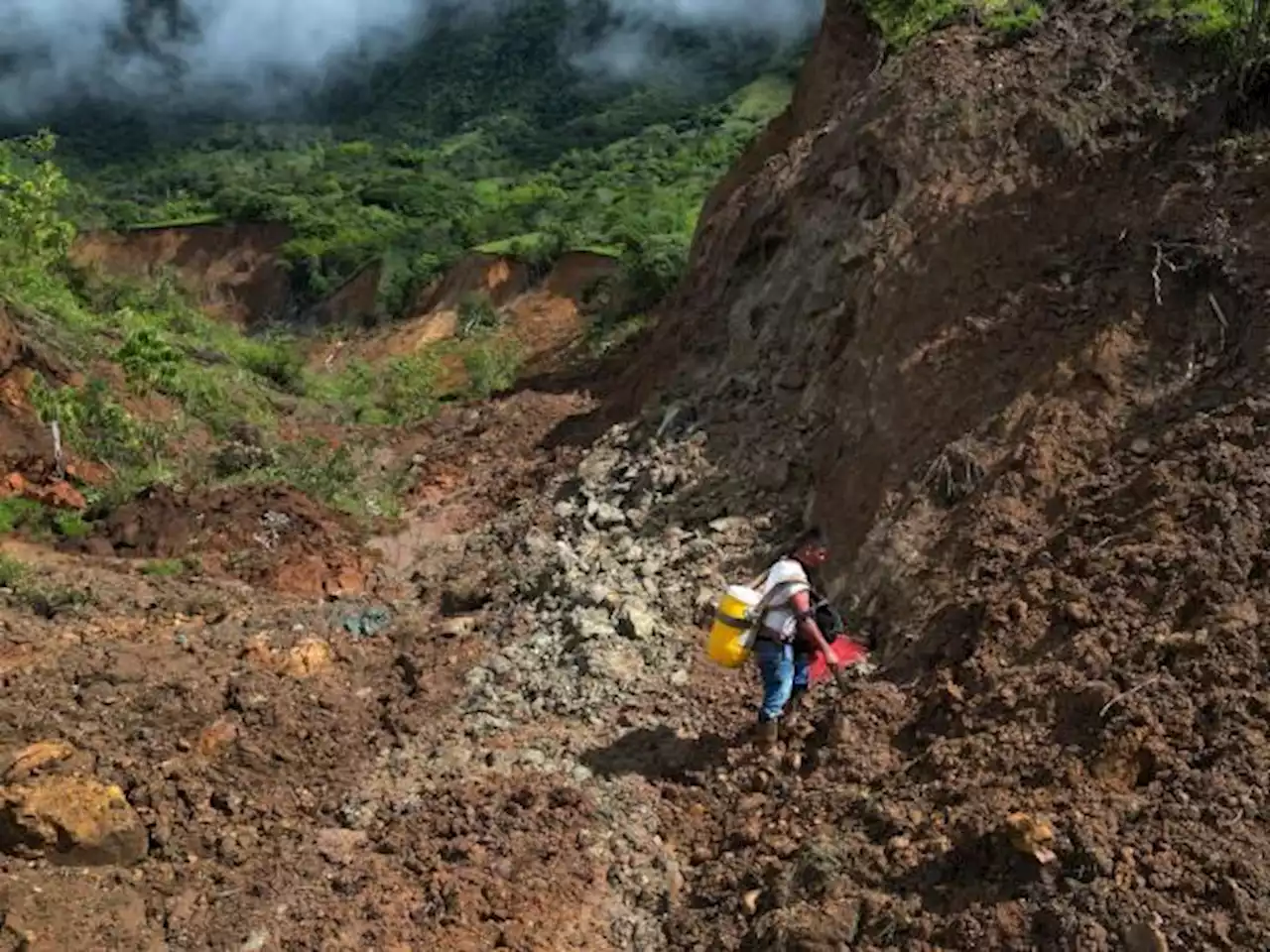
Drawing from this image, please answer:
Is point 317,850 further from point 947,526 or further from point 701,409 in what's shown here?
point 701,409

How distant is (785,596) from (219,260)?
4839 centimetres

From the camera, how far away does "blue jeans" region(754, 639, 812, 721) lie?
257 inches

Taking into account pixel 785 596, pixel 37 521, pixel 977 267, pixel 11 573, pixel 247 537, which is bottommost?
pixel 247 537

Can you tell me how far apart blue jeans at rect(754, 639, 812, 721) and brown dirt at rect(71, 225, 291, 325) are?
139 feet

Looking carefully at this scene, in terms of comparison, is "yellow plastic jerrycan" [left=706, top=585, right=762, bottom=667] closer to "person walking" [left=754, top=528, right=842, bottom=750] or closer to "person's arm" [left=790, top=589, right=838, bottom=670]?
"person walking" [left=754, top=528, right=842, bottom=750]

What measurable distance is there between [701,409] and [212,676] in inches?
182

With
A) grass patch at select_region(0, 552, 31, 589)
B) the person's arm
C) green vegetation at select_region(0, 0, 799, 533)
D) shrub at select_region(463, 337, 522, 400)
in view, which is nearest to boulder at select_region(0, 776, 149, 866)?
the person's arm

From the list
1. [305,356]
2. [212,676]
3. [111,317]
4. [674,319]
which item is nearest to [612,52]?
[305,356]

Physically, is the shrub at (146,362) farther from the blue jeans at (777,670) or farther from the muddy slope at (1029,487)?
the blue jeans at (777,670)

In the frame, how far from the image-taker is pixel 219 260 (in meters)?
50.8

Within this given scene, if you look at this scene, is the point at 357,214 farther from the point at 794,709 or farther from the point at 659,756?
the point at 794,709

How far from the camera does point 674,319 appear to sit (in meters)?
14.7

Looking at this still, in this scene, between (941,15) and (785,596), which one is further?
(941,15)

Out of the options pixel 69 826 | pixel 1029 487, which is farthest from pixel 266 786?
pixel 1029 487
